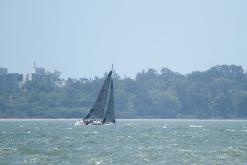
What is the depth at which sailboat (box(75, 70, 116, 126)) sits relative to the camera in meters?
128

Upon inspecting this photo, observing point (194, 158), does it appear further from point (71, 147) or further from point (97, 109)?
point (97, 109)

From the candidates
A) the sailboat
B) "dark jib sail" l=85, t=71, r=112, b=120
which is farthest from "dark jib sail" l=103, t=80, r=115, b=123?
"dark jib sail" l=85, t=71, r=112, b=120

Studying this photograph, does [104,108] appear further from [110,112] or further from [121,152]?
[121,152]

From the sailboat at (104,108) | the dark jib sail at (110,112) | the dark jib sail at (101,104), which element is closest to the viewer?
the dark jib sail at (110,112)

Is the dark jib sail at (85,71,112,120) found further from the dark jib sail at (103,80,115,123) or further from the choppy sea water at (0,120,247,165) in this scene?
the choppy sea water at (0,120,247,165)

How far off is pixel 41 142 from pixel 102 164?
23.9m

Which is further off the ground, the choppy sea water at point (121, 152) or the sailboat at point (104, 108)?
the sailboat at point (104, 108)

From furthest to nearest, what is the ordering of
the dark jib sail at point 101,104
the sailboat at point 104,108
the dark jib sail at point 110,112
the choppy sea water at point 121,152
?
the dark jib sail at point 101,104 → the sailboat at point 104,108 → the dark jib sail at point 110,112 → the choppy sea water at point 121,152

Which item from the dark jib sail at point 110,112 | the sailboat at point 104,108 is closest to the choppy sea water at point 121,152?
the dark jib sail at point 110,112

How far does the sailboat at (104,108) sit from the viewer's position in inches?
5020

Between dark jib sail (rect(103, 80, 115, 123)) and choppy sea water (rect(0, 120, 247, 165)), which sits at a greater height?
dark jib sail (rect(103, 80, 115, 123))

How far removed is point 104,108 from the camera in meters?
129

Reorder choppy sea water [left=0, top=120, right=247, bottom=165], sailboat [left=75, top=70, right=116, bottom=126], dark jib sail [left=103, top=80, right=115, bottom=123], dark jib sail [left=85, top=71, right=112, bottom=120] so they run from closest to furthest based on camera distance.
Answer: choppy sea water [left=0, top=120, right=247, bottom=165] → dark jib sail [left=103, top=80, right=115, bottom=123] → sailboat [left=75, top=70, right=116, bottom=126] → dark jib sail [left=85, top=71, right=112, bottom=120]

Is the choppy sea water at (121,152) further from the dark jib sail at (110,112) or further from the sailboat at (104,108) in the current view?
the sailboat at (104,108)
